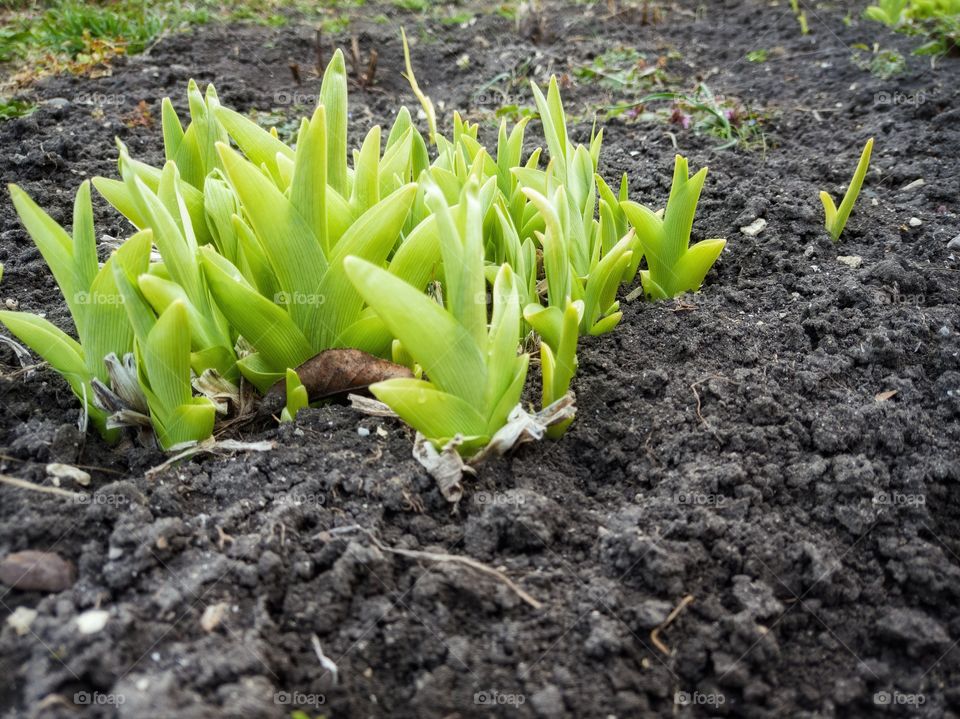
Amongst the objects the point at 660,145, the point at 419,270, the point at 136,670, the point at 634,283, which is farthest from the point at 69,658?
the point at 660,145

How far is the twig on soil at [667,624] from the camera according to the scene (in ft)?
4.61

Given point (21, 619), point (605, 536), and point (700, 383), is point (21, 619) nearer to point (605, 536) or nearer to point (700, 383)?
point (605, 536)

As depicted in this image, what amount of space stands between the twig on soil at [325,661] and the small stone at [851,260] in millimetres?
1942

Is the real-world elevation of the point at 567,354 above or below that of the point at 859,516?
above

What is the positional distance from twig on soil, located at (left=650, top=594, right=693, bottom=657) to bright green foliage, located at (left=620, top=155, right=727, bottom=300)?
110cm

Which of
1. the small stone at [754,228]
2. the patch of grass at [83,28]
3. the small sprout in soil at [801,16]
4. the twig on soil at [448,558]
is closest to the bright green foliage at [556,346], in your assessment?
the twig on soil at [448,558]

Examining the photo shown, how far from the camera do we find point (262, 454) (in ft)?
5.79

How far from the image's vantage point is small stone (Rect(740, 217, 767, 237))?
8.71 ft

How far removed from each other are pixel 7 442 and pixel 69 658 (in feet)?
2.42

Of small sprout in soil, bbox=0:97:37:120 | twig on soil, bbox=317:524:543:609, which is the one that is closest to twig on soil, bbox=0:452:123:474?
twig on soil, bbox=317:524:543:609

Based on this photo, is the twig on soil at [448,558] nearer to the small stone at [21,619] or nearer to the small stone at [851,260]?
the small stone at [21,619]

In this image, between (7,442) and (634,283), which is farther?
(634,283)

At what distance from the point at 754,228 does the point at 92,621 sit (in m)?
2.20

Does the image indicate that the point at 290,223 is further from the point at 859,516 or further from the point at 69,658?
the point at 859,516
